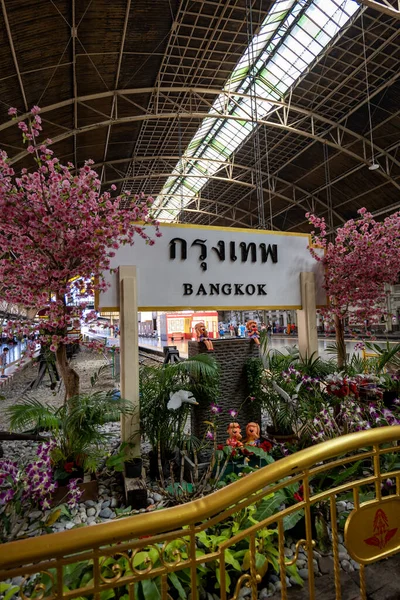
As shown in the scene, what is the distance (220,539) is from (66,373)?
2043 mm

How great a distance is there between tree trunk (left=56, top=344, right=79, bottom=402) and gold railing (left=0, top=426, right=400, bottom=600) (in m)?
1.85

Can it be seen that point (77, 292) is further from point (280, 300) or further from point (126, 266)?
point (280, 300)

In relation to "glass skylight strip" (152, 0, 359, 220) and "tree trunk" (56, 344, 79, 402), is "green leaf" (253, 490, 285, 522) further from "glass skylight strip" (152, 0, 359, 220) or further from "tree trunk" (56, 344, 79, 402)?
"glass skylight strip" (152, 0, 359, 220)

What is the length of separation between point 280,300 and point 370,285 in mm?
1339

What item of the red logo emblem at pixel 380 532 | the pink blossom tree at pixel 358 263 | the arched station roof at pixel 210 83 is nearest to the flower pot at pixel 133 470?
the red logo emblem at pixel 380 532

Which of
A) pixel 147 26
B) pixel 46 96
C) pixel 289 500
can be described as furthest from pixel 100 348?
pixel 46 96

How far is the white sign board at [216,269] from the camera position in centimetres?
388

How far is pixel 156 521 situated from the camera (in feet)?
3.63

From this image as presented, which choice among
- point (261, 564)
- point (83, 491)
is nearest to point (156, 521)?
point (261, 564)

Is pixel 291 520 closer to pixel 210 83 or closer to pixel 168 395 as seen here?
pixel 168 395

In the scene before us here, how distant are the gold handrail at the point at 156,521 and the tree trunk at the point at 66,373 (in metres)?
2.59

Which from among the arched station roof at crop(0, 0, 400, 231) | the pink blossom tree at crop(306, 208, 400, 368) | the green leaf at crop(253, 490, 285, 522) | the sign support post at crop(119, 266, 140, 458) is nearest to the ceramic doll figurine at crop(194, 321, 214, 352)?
the sign support post at crop(119, 266, 140, 458)

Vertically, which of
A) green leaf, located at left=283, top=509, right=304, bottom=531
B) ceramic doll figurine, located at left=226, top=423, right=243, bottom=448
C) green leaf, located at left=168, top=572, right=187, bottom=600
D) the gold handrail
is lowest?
green leaf, located at left=168, top=572, right=187, bottom=600

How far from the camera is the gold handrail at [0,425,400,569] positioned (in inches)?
38.3
